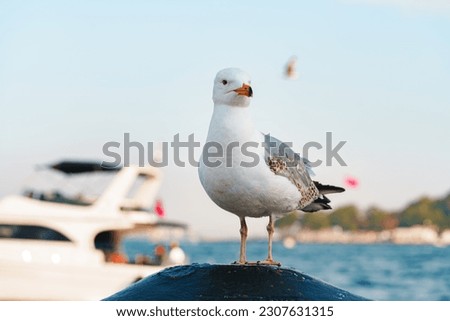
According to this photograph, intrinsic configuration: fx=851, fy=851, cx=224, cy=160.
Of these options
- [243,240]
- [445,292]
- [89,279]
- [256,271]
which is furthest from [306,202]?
[445,292]

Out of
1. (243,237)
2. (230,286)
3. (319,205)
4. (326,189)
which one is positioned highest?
(326,189)

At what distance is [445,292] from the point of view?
105ft

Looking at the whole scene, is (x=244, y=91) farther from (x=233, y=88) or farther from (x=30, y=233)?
(x=30, y=233)

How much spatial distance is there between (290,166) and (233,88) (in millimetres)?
852

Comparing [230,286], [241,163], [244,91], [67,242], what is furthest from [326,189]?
[67,242]

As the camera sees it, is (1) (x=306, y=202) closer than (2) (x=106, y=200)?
Yes

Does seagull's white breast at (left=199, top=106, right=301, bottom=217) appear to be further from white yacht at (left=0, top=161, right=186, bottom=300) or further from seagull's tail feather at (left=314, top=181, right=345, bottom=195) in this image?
white yacht at (left=0, top=161, right=186, bottom=300)

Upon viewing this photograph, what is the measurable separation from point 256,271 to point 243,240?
1.87 feet

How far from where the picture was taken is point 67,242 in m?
25.3

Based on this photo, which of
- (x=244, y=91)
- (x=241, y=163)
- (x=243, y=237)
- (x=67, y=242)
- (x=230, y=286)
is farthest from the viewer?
(x=67, y=242)

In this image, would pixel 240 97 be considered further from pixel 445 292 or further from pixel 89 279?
pixel 445 292

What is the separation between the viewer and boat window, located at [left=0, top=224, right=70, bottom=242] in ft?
82.8

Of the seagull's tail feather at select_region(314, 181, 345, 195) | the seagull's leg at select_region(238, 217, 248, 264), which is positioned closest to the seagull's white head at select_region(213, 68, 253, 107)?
the seagull's leg at select_region(238, 217, 248, 264)

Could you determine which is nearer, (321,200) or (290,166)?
(290,166)
